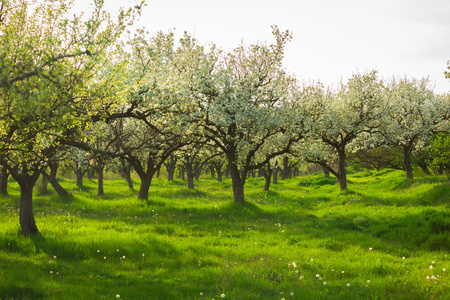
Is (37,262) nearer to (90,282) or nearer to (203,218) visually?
(90,282)

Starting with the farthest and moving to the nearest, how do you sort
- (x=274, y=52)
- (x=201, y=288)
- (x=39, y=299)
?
(x=274, y=52) < (x=201, y=288) < (x=39, y=299)

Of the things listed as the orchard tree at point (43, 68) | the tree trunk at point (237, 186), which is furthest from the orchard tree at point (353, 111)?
the orchard tree at point (43, 68)

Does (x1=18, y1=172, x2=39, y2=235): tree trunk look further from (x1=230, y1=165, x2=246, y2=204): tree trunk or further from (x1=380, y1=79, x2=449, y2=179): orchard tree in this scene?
(x1=380, y1=79, x2=449, y2=179): orchard tree

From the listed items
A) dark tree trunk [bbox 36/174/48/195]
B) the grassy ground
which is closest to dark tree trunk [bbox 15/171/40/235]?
the grassy ground

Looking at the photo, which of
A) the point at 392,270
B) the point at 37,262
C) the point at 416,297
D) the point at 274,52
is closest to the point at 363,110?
the point at 274,52

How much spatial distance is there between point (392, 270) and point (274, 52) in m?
17.5

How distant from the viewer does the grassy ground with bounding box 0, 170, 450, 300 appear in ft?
26.6

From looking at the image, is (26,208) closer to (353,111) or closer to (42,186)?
(42,186)

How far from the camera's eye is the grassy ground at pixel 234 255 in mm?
8102

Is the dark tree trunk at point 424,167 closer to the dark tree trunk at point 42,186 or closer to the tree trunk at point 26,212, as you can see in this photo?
the tree trunk at point 26,212

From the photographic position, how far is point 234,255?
11688 millimetres

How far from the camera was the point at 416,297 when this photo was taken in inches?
307

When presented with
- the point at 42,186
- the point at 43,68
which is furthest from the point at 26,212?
the point at 42,186

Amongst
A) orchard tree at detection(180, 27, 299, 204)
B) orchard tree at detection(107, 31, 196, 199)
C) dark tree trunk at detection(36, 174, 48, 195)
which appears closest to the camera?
orchard tree at detection(107, 31, 196, 199)
